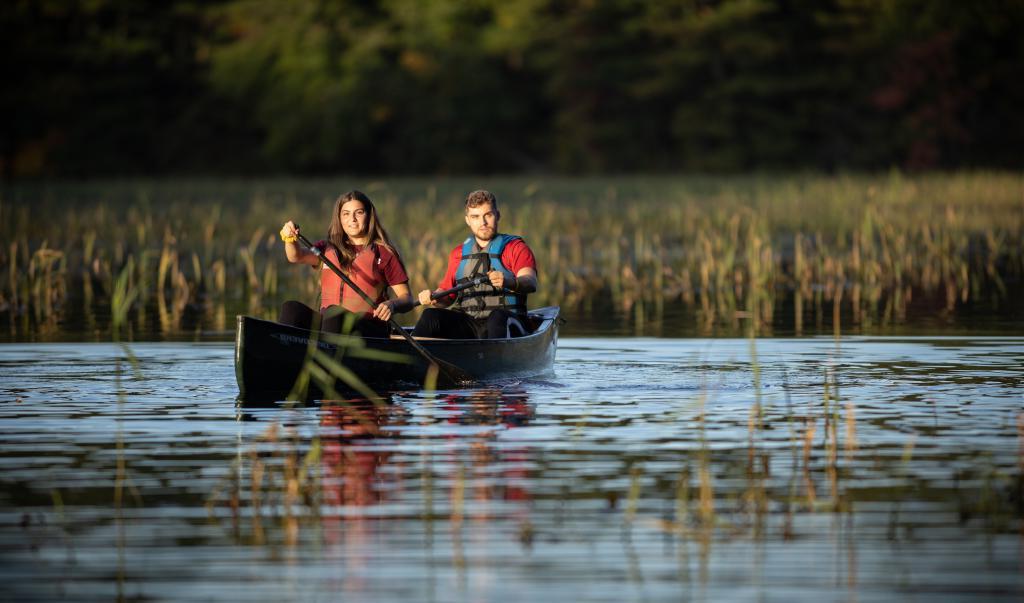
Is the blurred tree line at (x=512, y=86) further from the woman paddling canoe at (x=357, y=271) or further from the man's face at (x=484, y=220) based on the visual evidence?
the woman paddling canoe at (x=357, y=271)

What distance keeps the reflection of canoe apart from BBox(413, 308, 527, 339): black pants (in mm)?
222

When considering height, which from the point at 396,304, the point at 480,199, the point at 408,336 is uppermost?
the point at 480,199

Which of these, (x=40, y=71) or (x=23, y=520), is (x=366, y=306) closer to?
(x=23, y=520)

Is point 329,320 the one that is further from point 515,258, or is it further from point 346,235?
point 515,258

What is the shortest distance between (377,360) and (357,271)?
816 mm

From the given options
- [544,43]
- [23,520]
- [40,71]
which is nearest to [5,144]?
[40,71]

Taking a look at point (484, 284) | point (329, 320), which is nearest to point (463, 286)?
point (484, 284)

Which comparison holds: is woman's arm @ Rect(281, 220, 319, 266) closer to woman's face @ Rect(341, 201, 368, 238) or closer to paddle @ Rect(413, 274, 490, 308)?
woman's face @ Rect(341, 201, 368, 238)

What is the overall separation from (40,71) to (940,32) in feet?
87.9

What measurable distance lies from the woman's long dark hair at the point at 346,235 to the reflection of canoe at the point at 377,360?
2.32 feet

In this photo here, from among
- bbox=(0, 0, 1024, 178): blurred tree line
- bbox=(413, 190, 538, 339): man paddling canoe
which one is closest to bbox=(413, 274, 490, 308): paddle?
bbox=(413, 190, 538, 339): man paddling canoe

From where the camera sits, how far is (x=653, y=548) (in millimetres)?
6324

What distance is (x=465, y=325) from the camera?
11.9 m

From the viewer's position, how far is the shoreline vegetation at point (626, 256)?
16891mm
